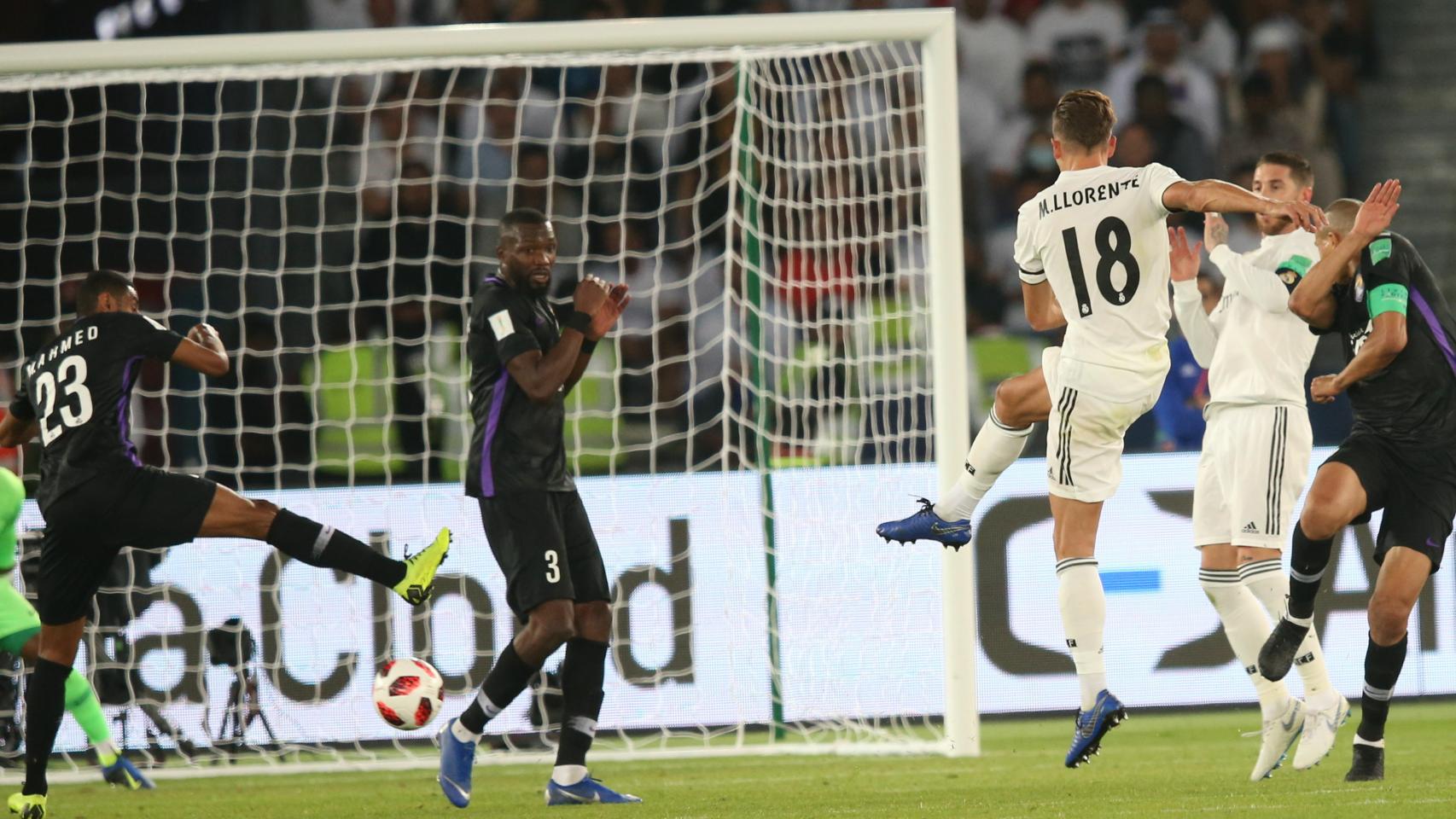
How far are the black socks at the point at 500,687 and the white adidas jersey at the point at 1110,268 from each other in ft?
7.26

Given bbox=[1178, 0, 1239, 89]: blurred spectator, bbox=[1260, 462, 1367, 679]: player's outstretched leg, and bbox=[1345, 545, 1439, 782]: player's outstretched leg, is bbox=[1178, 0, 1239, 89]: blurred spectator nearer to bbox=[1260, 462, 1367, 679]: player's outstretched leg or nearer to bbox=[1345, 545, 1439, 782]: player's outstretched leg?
bbox=[1260, 462, 1367, 679]: player's outstretched leg

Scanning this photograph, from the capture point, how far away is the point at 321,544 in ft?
20.3

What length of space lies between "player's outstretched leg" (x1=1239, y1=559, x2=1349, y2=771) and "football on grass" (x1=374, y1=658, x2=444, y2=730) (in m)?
2.94

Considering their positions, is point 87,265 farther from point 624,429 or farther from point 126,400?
point 126,400

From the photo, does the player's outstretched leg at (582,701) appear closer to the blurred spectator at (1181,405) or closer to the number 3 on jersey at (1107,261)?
the number 3 on jersey at (1107,261)

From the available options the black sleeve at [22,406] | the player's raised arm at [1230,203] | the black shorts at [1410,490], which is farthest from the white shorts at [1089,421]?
the black sleeve at [22,406]

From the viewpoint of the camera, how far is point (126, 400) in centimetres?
621

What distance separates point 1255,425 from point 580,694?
2766mm

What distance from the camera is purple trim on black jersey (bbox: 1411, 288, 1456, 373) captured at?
5.92m

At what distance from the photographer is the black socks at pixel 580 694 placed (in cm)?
630

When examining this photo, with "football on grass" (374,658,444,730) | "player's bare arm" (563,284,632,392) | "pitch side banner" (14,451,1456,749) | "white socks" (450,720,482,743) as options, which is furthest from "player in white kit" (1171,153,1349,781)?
"football on grass" (374,658,444,730)

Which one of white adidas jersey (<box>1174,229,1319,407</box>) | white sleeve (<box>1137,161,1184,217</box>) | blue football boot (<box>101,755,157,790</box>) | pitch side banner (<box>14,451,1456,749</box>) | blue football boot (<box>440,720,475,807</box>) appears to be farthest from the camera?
pitch side banner (<box>14,451,1456,749</box>)

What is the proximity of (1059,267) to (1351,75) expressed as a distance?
815 centimetres

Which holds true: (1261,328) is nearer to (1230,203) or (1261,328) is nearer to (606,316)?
(1230,203)
